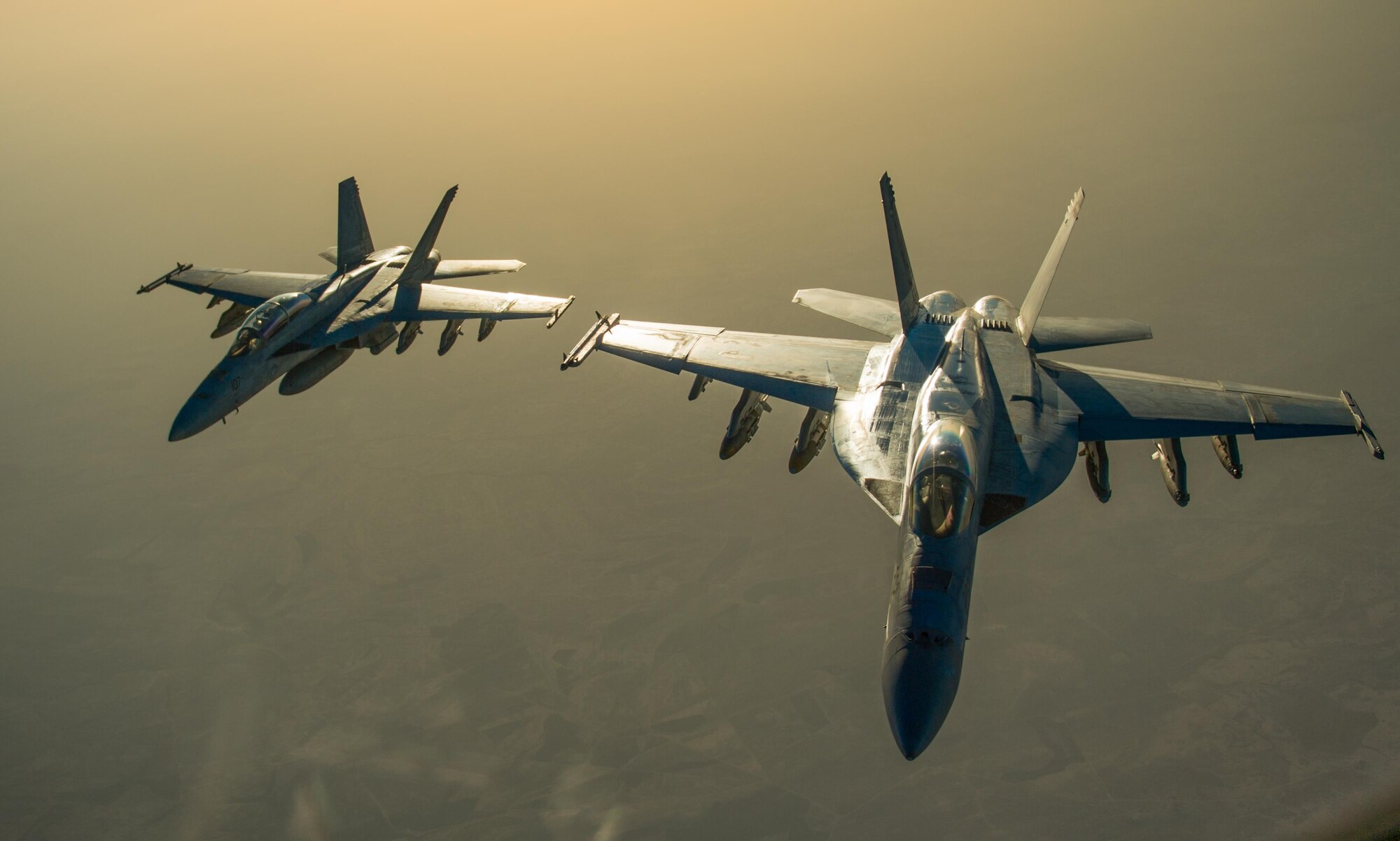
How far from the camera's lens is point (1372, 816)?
666 inches

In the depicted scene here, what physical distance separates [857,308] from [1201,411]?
7718mm

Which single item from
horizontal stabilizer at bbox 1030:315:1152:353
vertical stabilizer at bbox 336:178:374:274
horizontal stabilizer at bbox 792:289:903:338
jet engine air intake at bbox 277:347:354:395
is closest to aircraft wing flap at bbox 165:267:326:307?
vertical stabilizer at bbox 336:178:374:274

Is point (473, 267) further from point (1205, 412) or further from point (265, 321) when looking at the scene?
point (1205, 412)

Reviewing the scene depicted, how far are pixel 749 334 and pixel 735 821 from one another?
10.5 meters

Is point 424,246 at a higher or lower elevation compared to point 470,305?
higher

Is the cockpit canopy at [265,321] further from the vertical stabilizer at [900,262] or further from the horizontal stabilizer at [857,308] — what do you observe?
the vertical stabilizer at [900,262]

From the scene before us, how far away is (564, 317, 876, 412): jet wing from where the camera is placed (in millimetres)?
20766

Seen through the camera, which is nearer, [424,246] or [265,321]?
[265,321]

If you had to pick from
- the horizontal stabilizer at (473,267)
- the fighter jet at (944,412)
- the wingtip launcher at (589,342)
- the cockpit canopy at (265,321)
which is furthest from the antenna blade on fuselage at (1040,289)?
the cockpit canopy at (265,321)

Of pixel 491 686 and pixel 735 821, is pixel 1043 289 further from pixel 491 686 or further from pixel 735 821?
pixel 491 686

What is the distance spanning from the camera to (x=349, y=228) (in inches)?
1022

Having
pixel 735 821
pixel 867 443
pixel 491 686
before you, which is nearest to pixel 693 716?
pixel 735 821

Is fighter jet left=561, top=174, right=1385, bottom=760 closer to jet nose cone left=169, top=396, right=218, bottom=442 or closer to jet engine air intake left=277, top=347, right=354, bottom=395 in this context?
jet engine air intake left=277, top=347, right=354, bottom=395

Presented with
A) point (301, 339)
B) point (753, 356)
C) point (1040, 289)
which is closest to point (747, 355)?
point (753, 356)
